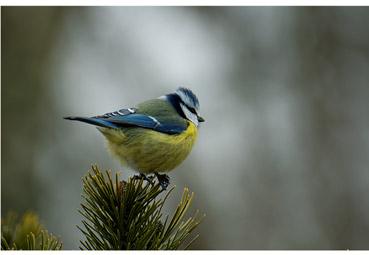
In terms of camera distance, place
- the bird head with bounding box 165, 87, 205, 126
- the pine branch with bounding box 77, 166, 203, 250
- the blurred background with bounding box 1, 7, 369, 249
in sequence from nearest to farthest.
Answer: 1. the pine branch with bounding box 77, 166, 203, 250
2. the bird head with bounding box 165, 87, 205, 126
3. the blurred background with bounding box 1, 7, 369, 249

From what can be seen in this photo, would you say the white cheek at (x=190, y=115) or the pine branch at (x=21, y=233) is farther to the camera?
the white cheek at (x=190, y=115)

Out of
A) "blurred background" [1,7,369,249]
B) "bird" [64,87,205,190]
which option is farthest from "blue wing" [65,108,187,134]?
"blurred background" [1,7,369,249]

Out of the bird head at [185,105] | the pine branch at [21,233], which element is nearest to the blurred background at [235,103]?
the bird head at [185,105]

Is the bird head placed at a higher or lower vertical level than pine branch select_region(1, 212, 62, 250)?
higher

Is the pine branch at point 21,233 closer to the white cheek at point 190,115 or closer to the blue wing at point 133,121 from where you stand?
the blue wing at point 133,121

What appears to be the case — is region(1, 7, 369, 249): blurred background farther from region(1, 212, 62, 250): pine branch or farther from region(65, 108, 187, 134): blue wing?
region(1, 212, 62, 250): pine branch

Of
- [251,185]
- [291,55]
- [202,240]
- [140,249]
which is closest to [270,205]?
[251,185]

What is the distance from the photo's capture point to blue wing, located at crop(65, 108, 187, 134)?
91.6 inches

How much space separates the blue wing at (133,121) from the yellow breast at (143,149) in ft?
0.09

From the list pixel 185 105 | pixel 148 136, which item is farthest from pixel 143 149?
pixel 185 105

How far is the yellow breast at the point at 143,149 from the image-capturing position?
238cm

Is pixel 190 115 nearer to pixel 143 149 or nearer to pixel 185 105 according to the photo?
pixel 185 105

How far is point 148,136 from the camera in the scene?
243 centimetres

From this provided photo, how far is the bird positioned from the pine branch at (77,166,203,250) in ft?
2.26
